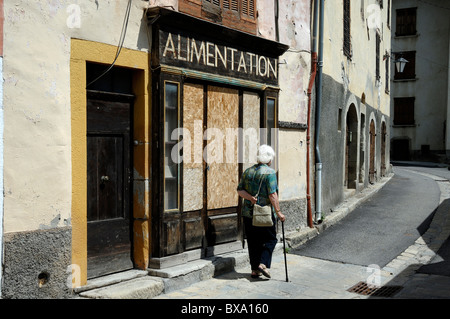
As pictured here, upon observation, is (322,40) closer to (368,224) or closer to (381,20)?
(368,224)

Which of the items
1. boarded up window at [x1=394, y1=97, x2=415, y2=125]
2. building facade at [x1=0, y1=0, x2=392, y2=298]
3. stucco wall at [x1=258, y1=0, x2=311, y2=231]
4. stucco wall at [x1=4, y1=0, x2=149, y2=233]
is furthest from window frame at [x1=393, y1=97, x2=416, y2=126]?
stucco wall at [x1=4, y1=0, x2=149, y2=233]

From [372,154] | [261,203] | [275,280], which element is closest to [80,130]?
[261,203]

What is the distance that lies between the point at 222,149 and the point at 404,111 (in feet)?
93.5

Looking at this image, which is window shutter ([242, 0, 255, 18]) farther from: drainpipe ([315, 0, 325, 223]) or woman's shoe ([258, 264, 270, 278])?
woman's shoe ([258, 264, 270, 278])

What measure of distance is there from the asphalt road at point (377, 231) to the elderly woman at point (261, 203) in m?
1.77

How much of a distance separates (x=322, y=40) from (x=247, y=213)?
4.92m

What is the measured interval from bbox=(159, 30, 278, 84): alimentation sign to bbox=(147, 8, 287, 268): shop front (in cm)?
1

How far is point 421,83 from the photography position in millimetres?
32500

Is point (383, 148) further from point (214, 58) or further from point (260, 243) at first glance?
point (260, 243)

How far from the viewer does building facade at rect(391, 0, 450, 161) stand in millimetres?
31750

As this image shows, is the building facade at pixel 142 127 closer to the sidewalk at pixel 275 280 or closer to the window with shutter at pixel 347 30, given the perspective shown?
the sidewalk at pixel 275 280

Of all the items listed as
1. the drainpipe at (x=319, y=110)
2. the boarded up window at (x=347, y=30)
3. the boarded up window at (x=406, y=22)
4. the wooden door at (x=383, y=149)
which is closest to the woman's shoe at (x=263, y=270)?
the drainpipe at (x=319, y=110)

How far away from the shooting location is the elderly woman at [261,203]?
20.7 feet
